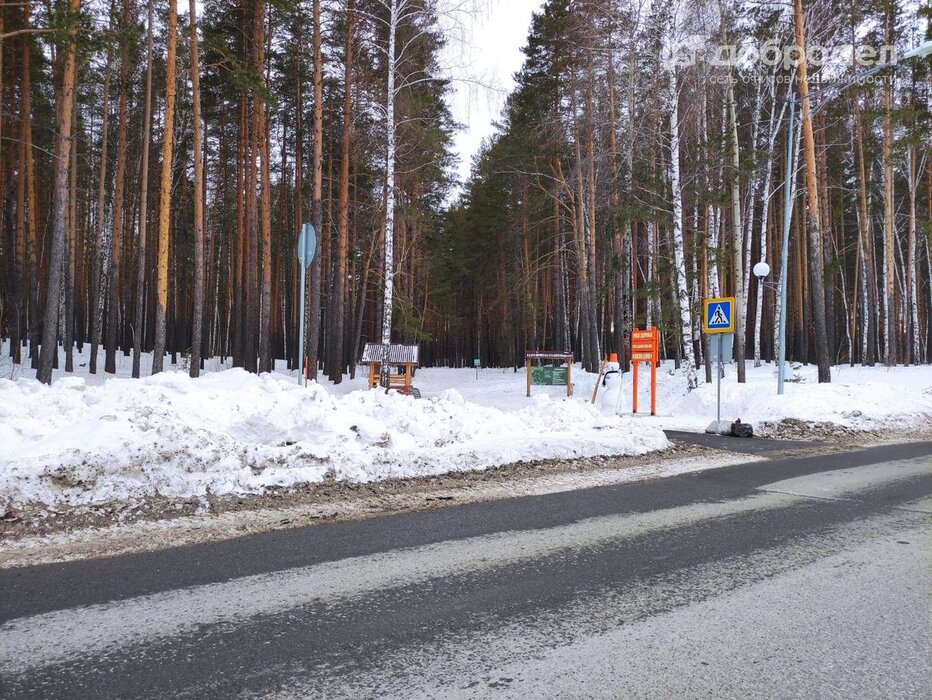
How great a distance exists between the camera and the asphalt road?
2404 mm

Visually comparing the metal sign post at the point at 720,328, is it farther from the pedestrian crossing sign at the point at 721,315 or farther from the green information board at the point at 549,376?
the green information board at the point at 549,376

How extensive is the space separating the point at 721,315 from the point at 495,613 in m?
11.0

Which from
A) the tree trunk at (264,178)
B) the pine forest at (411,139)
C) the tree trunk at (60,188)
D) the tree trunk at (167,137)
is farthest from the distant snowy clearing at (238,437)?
the tree trunk at (264,178)

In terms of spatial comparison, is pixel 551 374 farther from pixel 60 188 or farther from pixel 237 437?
pixel 60 188

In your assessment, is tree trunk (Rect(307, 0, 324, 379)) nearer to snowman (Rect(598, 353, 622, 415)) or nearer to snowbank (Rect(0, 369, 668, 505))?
snowman (Rect(598, 353, 622, 415))

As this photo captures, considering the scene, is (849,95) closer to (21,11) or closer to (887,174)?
(887,174)

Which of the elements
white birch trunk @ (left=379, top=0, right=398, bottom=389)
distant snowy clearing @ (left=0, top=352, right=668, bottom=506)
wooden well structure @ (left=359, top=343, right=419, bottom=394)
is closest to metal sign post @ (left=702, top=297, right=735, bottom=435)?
distant snowy clearing @ (left=0, top=352, right=668, bottom=506)

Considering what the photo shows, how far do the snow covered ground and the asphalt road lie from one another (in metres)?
1.53

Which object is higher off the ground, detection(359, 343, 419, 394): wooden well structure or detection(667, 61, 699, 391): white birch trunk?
detection(667, 61, 699, 391): white birch trunk

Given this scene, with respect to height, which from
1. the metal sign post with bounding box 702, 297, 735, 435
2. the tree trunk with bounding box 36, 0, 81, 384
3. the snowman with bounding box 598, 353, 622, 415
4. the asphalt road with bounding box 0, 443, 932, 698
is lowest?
the asphalt road with bounding box 0, 443, 932, 698

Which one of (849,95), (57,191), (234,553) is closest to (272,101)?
(57,191)

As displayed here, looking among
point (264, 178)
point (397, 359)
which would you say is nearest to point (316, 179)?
point (264, 178)

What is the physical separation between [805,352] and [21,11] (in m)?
35.2

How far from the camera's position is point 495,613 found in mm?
3076
